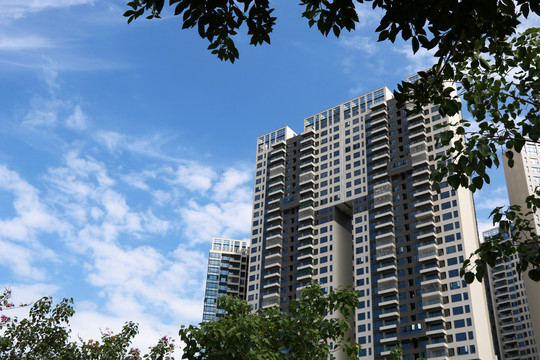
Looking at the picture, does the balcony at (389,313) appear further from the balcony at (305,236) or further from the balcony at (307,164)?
the balcony at (307,164)

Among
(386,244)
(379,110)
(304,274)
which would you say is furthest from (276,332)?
(379,110)

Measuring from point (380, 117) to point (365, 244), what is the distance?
25645 millimetres

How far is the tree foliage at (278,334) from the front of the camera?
14.7 m

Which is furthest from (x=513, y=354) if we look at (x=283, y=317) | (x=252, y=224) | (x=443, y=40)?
(x=443, y=40)

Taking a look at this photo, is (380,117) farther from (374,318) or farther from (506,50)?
(506,50)

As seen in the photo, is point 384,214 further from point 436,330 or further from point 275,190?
point 275,190

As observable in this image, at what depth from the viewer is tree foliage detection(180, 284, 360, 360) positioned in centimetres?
1474

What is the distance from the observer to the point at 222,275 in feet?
465

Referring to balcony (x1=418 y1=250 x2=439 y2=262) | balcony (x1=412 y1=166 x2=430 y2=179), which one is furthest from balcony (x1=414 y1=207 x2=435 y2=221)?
balcony (x1=418 y1=250 x2=439 y2=262)

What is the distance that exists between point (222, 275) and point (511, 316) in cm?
7533

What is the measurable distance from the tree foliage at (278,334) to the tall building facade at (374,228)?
6450 cm

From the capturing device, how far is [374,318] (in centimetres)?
8862

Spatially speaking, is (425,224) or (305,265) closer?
(425,224)

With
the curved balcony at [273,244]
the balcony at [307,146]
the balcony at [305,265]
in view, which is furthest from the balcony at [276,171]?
the balcony at [305,265]
